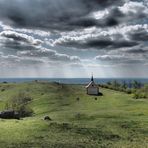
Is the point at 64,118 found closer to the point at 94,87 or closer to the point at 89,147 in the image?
the point at 89,147

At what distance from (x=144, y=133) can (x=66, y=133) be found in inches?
540

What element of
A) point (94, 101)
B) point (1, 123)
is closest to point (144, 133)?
→ point (1, 123)

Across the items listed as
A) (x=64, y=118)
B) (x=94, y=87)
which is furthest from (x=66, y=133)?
(x=94, y=87)

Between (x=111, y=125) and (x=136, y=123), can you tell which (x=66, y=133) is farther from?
(x=136, y=123)

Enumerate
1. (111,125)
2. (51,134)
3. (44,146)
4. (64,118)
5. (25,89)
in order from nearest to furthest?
(44,146) → (51,134) → (111,125) → (64,118) → (25,89)

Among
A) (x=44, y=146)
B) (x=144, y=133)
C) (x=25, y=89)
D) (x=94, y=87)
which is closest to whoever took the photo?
(x=44, y=146)

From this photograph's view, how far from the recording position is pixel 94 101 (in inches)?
4392

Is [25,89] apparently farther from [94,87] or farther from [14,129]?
[14,129]

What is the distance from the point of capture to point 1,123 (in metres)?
56.8

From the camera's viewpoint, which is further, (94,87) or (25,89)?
(25,89)

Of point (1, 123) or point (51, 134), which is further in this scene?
point (1, 123)

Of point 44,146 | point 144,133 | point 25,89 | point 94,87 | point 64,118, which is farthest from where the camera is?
point 25,89

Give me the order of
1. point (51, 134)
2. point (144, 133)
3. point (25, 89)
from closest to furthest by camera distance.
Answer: point (51, 134) < point (144, 133) < point (25, 89)

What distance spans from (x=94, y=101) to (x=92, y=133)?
60.0 meters
